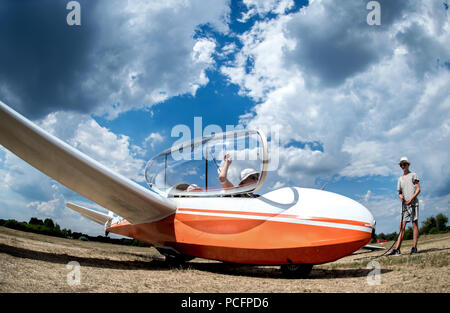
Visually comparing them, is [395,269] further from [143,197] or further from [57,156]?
[57,156]

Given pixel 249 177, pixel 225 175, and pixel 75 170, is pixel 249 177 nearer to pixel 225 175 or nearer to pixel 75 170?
pixel 225 175

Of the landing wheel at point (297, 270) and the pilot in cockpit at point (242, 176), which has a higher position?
the pilot in cockpit at point (242, 176)

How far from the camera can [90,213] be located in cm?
1218

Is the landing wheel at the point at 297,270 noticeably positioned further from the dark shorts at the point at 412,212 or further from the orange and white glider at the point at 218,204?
the dark shorts at the point at 412,212

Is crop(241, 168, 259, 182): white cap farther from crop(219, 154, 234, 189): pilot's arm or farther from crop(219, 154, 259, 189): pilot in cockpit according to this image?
crop(219, 154, 234, 189): pilot's arm

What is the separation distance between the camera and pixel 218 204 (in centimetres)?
538

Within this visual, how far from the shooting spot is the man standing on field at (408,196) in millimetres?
6324

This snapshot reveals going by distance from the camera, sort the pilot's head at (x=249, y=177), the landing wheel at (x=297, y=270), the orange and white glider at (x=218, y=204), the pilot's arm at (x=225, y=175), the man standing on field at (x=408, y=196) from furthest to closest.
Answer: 1. the man standing on field at (x=408, y=196)
2. the pilot's arm at (x=225, y=175)
3. the pilot's head at (x=249, y=177)
4. the landing wheel at (x=297, y=270)
5. the orange and white glider at (x=218, y=204)

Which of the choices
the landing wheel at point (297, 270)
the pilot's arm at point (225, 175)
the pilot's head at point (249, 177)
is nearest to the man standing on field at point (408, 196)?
the landing wheel at point (297, 270)

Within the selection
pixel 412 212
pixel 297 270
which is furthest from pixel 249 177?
pixel 412 212

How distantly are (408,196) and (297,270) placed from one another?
364 centimetres

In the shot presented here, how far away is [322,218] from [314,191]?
630mm

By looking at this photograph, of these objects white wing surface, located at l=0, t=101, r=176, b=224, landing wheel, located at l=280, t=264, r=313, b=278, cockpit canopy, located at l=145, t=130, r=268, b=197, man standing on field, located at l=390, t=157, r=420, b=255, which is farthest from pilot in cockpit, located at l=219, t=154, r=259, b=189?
man standing on field, located at l=390, t=157, r=420, b=255
